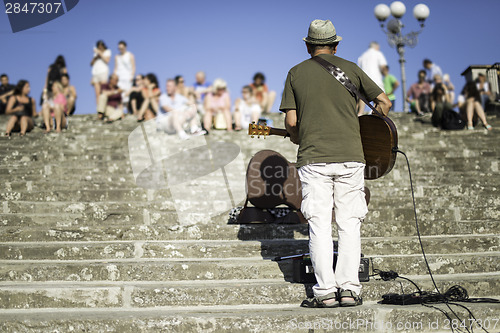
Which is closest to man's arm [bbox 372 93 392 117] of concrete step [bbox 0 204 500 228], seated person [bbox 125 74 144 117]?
concrete step [bbox 0 204 500 228]

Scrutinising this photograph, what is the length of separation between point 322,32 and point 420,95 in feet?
32.7

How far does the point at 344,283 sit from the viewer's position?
3621 millimetres

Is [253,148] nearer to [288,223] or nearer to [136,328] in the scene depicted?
[288,223]

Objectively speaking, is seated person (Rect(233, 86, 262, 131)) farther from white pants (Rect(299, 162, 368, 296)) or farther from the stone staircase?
white pants (Rect(299, 162, 368, 296))

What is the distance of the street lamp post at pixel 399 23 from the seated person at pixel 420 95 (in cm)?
145

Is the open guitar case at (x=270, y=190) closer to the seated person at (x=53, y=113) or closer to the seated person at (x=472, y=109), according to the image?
the seated person at (x=472, y=109)

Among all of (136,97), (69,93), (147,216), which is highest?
(69,93)

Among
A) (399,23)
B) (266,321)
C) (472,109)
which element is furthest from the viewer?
(399,23)

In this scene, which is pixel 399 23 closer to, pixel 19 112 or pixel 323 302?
pixel 19 112

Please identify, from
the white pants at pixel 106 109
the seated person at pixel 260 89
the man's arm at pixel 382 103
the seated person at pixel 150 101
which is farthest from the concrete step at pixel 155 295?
the seated person at pixel 260 89

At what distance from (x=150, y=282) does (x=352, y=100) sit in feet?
6.53

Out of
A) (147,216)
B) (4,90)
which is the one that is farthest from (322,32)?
(4,90)

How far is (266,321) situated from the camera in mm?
3398

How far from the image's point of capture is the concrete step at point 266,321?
3.39 meters
